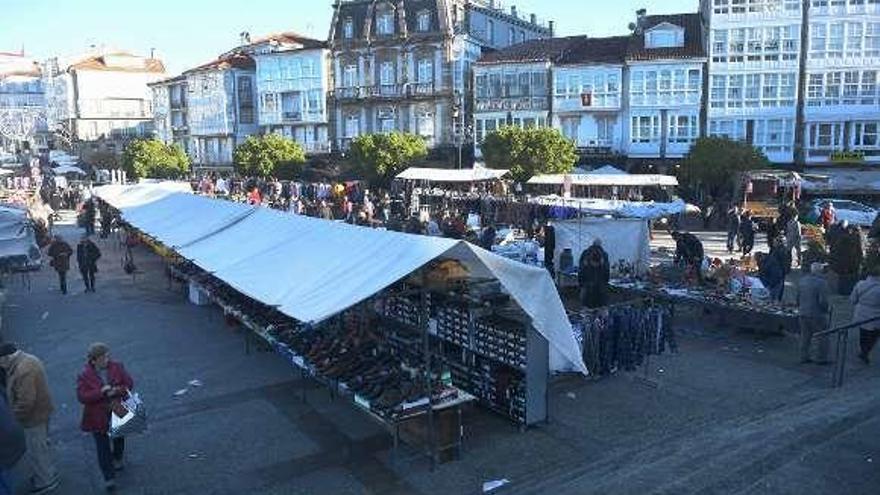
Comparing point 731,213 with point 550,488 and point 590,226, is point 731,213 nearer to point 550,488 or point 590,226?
point 590,226

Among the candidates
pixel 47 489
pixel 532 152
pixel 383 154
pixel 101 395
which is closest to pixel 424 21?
pixel 383 154

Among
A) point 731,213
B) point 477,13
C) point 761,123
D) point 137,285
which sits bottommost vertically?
point 137,285

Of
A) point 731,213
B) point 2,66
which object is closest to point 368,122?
point 731,213

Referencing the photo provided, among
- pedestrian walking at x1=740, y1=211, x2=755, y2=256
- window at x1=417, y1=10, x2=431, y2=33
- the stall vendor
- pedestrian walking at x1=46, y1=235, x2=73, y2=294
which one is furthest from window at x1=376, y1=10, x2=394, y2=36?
the stall vendor

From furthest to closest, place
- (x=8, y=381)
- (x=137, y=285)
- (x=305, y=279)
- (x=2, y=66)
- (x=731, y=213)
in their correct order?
(x=2, y=66) < (x=731, y=213) < (x=137, y=285) < (x=305, y=279) < (x=8, y=381)

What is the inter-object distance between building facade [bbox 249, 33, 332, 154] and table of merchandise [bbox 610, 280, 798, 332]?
44441 millimetres

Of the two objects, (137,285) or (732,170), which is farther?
(732,170)

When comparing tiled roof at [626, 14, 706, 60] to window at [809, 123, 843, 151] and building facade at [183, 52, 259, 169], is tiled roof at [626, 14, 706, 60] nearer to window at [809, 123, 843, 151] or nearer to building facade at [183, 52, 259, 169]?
window at [809, 123, 843, 151]

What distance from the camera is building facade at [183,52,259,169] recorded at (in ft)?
207

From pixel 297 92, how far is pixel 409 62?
36.3ft

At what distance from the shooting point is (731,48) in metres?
41.0

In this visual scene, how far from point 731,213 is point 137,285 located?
761 inches

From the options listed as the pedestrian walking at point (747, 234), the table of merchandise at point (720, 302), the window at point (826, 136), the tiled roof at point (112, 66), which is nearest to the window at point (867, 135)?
the window at point (826, 136)

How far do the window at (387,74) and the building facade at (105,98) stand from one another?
40489mm
